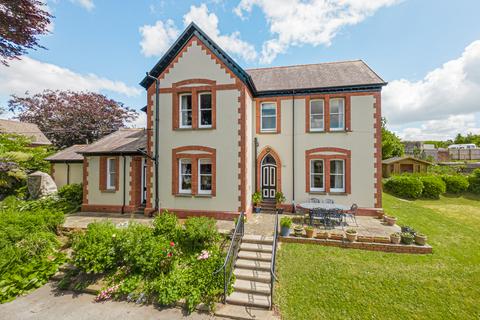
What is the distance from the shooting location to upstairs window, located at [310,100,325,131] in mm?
12812

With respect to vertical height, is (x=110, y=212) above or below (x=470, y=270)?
above

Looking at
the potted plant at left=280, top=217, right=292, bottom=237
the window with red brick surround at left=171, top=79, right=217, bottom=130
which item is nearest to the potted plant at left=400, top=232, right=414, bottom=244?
the potted plant at left=280, top=217, right=292, bottom=237

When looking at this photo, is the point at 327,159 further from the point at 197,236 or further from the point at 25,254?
the point at 25,254

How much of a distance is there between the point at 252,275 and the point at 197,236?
233cm

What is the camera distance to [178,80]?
449 inches

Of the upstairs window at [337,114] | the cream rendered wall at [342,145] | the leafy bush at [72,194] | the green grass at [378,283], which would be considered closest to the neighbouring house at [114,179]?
the leafy bush at [72,194]

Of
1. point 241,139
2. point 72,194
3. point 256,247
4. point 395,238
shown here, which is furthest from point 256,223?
point 72,194

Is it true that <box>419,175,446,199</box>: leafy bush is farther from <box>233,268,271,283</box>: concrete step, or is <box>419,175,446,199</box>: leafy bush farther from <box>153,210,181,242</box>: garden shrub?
<box>153,210,181,242</box>: garden shrub

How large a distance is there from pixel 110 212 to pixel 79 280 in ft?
20.4

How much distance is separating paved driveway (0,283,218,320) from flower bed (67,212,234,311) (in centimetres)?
26

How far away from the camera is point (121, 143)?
13.7 m

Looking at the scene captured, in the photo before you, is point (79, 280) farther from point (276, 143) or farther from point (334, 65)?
point (334, 65)

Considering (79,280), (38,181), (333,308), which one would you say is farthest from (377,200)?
(38,181)

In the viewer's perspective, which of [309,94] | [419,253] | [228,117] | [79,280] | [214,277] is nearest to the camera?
[214,277]
